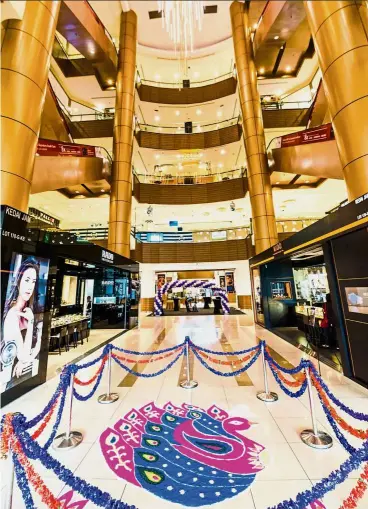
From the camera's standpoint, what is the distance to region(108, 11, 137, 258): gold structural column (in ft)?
35.8

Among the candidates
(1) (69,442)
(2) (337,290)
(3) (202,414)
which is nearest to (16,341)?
(1) (69,442)

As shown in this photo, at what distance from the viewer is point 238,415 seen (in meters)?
3.18

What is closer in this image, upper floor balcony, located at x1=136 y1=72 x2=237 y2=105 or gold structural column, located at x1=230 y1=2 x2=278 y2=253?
gold structural column, located at x1=230 y1=2 x2=278 y2=253

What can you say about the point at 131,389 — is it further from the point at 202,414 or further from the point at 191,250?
the point at 191,250

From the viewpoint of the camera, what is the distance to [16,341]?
11.9ft

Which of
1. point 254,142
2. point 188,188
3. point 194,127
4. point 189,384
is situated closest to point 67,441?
point 189,384

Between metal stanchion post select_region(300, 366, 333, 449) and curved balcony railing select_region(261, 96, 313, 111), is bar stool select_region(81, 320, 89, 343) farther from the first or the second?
curved balcony railing select_region(261, 96, 313, 111)

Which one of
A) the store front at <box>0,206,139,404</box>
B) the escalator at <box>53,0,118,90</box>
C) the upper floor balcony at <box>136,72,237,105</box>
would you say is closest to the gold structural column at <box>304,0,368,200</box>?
the store front at <box>0,206,139,404</box>

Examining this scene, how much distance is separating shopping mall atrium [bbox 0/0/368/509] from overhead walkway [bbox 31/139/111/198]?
64 millimetres

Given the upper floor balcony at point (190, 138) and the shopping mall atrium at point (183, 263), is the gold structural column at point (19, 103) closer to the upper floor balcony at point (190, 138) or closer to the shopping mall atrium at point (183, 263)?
the shopping mall atrium at point (183, 263)

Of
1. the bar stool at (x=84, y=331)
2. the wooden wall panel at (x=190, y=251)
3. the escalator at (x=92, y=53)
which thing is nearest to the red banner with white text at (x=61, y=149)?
the escalator at (x=92, y=53)

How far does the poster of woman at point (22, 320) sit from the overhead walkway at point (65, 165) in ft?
18.4

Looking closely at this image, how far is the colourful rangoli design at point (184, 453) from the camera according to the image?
2051mm

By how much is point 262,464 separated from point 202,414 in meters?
1.06
